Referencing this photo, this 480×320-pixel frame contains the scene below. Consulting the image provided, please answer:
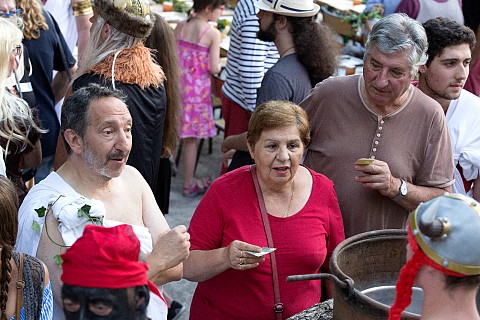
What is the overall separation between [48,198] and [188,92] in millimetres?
3820

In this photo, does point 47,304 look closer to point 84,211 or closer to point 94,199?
point 84,211

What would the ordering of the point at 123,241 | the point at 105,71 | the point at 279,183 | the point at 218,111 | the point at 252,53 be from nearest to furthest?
1. the point at 123,241
2. the point at 279,183
3. the point at 105,71
4. the point at 252,53
5. the point at 218,111

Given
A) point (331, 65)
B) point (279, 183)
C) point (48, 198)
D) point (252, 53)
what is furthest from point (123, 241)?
point (252, 53)

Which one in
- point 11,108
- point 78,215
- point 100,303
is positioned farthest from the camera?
point 11,108

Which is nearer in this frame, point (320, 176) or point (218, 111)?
point (320, 176)

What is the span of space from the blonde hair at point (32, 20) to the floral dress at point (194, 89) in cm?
206

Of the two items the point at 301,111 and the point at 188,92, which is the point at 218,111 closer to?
the point at 188,92

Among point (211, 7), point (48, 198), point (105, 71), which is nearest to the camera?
point (48, 198)

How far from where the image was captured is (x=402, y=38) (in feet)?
11.5

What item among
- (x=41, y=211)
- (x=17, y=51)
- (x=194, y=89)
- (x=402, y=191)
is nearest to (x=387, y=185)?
(x=402, y=191)

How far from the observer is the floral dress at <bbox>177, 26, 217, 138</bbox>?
6.72 metres

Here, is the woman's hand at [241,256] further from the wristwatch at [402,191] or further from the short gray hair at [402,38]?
the short gray hair at [402,38]

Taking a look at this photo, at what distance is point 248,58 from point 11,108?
1.89m

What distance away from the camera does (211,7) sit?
21.5 ft
